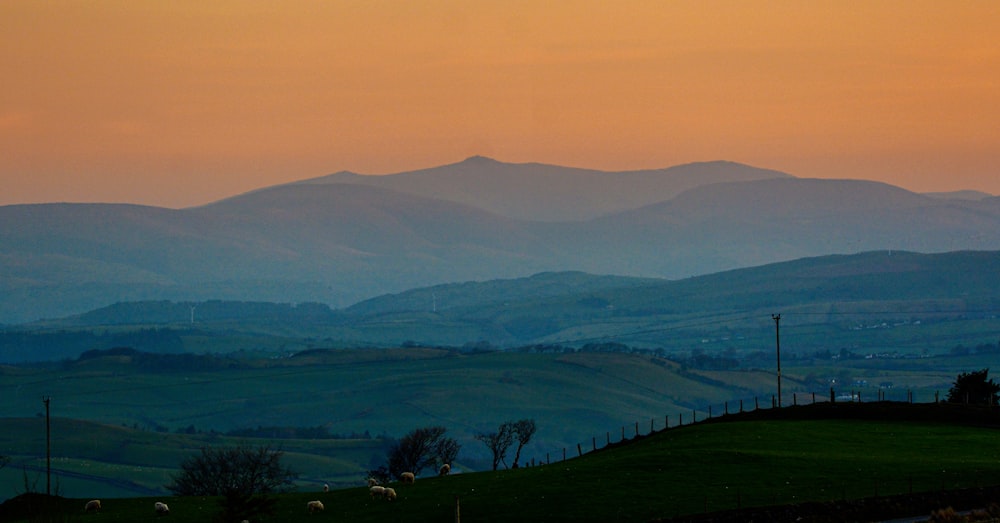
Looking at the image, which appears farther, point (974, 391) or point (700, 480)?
point (974, 391)

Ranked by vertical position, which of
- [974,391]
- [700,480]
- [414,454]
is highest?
[974,391]

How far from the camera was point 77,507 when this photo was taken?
8669cm

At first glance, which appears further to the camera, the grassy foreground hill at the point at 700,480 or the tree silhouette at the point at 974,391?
the tree silhouette at the point at 974,391

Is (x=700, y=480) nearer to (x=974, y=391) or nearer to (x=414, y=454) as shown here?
(x=974, y=391)

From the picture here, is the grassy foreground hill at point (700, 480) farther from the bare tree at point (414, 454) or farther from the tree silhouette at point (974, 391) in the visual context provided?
the bare tree at point (414, 454)

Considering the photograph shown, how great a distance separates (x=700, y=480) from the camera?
7362cm

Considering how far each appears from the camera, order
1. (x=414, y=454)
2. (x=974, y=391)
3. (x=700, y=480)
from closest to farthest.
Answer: (x=700, y=480), (x=974, y=391), (x=414, y=454)

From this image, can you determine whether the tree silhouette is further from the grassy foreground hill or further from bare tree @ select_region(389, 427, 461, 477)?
bare tree @ select_region(389, 427, 461, 477)

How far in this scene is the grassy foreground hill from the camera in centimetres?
6888

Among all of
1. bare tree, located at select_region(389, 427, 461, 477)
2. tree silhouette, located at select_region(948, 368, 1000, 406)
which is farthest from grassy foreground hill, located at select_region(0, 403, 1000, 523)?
bare tree, located at select_region(389, 427, 461, 477)

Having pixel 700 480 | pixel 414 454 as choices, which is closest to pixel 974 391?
pixel 414 454

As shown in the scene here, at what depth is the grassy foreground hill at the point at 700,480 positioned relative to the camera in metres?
68.9

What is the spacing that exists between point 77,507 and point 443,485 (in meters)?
20.5

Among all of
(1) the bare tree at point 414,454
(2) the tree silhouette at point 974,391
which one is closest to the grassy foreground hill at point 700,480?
(2) the tree silhouette at point 974,391
